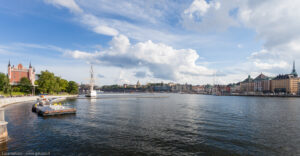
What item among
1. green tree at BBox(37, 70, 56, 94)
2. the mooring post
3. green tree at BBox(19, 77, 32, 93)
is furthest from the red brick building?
the mooring post

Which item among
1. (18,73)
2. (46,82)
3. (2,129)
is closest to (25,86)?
(46,82)

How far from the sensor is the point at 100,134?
28375 mm

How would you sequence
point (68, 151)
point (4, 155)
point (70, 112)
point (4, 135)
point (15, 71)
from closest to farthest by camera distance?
1. point (4, 155)
2. point (68, 151)
3. point (4, 135)
4. point (70, 112)
5. point (15, 71)

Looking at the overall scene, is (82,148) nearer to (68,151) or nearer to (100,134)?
(68,151)

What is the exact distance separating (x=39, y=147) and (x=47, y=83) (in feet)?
427

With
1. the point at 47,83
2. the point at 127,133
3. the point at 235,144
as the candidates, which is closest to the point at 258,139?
the point at 235,144

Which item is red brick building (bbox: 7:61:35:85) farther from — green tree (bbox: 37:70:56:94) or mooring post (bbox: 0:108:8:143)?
mooring post (bbox: 0:108:8:143)

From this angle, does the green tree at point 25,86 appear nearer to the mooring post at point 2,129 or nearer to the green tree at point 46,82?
the green tree at point 46,82

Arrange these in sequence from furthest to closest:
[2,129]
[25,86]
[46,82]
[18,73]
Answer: [18,73] < [46,82] < [25,86] < [2,129]

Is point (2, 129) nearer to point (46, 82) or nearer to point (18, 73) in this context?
point (46, 82)

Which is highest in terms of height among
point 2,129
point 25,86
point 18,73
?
point 18,73

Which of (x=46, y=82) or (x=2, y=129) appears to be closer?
(x=2, y=129)

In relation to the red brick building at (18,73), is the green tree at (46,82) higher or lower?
lower

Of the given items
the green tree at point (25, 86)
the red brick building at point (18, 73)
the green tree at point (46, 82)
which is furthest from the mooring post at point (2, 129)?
the red brick building at point (18, 73)
